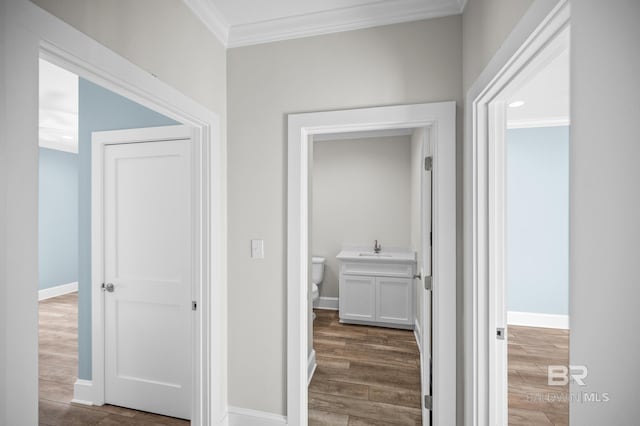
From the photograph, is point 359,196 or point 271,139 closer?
point 271,139

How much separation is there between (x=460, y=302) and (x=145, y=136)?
2.31m

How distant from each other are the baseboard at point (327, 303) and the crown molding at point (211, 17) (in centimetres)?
347

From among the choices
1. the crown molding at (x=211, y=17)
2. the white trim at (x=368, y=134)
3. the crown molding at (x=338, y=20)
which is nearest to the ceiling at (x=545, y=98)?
the crown molding at (x=338, y=20)

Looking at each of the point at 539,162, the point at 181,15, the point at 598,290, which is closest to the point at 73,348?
the point at 181,15

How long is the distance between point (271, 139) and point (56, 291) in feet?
19.0

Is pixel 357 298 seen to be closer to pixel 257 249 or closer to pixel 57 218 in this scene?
pixel 257 249

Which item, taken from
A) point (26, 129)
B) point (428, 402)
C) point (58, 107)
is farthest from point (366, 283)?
point (58, 107)

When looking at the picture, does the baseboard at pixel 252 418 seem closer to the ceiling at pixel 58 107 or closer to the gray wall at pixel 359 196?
the gray wall at pixel 359 196

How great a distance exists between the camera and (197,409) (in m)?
1.81

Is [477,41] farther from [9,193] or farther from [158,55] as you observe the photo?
[9,193]

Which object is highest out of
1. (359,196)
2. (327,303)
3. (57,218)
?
Answer: (359,196)

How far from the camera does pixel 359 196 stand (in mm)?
4328

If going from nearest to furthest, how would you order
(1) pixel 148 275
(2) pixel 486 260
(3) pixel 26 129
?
(3) pixel 26 129 → (2) pixel 486 260 → (1) pixel 148 275

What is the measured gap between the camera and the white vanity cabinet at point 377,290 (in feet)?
11.8
